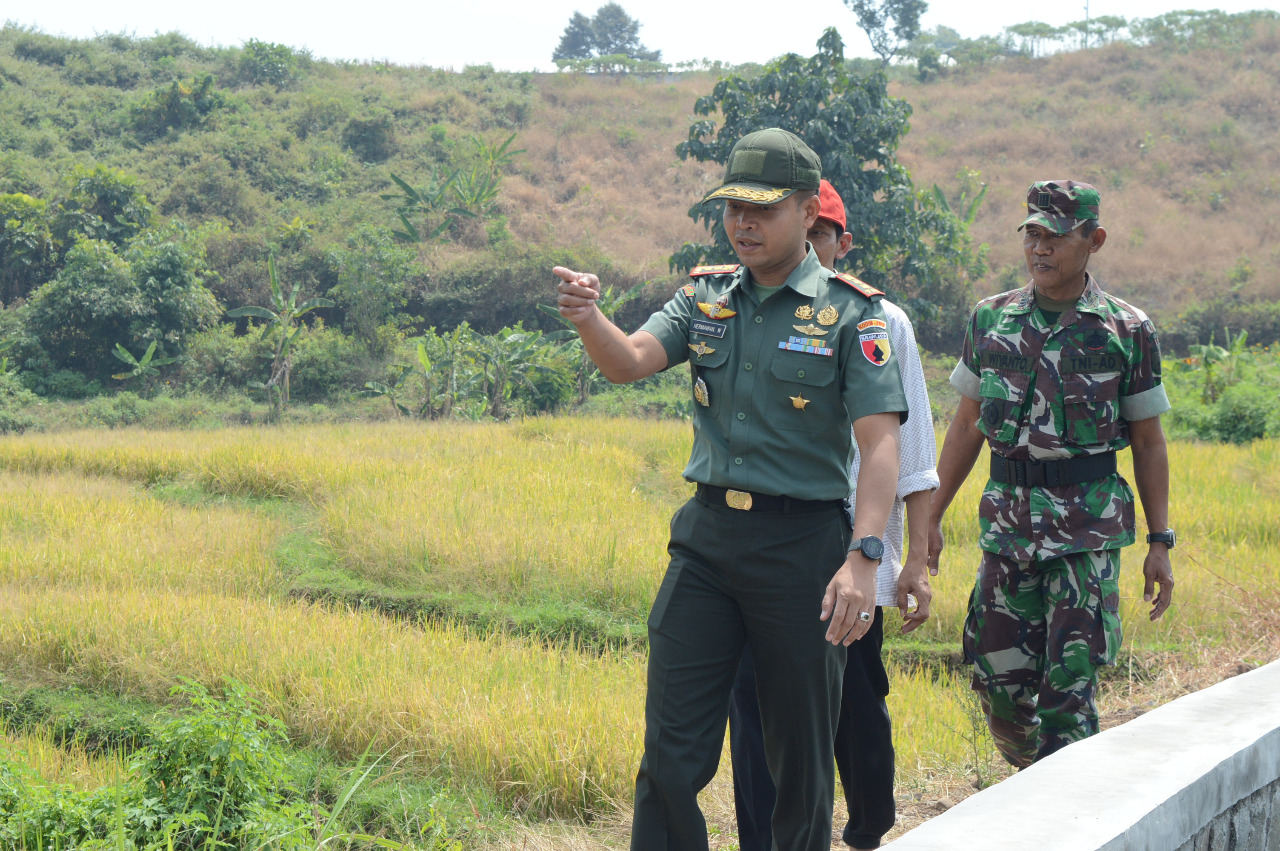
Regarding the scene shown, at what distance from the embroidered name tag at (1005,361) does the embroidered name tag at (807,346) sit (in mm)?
967

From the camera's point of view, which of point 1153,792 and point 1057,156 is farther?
point 1057,156

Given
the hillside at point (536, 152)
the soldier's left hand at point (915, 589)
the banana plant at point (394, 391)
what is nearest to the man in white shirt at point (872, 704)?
the soldier's left hand at point (915, 589)

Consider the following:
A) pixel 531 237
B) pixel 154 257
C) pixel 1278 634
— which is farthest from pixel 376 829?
pixel 531 237

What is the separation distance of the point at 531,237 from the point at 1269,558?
22.7 m

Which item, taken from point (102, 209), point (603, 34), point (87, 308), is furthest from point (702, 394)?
point (603, 34)

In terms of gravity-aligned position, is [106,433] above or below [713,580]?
below

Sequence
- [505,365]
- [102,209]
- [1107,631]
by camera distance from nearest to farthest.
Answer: [1107,631], [505,365], [102,209]

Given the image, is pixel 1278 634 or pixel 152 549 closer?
pixel 1278 634

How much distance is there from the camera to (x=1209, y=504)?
773 centimetres

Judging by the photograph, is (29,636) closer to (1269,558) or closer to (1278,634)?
(1278,634)

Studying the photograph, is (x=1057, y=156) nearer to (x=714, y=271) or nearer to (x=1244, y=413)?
(x=1244, y=413)

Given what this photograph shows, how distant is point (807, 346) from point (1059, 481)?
1.05 meters

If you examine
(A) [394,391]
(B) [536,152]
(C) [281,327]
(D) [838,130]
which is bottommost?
(A) [394,391]

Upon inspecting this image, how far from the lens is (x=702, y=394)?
2484 mm
